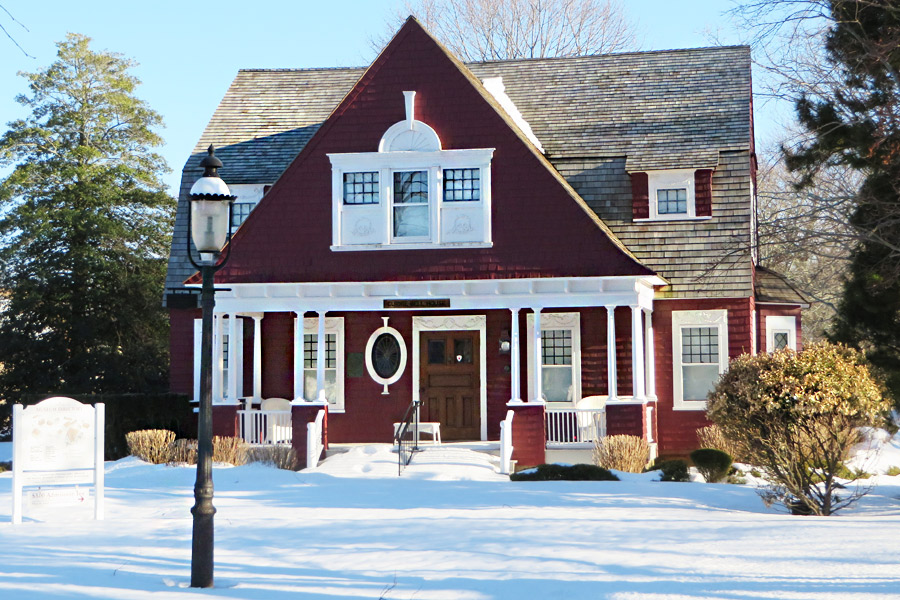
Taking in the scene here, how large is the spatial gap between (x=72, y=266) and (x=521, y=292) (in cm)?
1667

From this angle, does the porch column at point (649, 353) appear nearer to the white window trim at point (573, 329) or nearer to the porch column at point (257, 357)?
the white window trim at point (573, 329)

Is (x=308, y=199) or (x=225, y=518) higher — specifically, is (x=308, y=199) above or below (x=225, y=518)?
above

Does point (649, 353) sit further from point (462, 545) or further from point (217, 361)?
point (462, 545)

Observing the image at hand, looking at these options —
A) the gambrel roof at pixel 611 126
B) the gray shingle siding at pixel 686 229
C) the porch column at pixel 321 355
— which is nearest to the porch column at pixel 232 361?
the porch column at pixel 321 355

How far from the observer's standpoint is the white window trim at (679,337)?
21.5 metres

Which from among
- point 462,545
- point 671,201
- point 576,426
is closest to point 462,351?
point 576,426

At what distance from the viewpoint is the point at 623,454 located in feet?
60.0

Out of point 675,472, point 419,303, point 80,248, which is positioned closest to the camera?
point 675,472

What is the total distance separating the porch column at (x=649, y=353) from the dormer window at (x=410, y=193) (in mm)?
3946

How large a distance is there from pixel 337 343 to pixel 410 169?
4.31m

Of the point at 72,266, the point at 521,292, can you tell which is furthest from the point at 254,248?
the point at 72,266

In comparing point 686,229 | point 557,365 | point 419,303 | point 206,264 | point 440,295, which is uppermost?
point 686,229

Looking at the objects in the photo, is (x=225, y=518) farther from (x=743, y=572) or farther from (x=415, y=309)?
(x=415, y=309)

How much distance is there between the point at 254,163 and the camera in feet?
78.4
